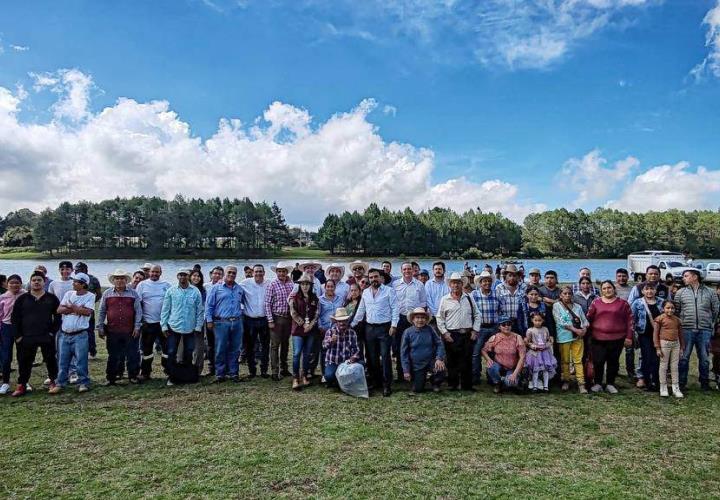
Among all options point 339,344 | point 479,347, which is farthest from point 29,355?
point 479,347

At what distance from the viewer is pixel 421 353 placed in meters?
6.86

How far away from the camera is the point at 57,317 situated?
692 centimetres

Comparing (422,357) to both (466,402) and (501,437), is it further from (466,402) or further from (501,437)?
(501,437)

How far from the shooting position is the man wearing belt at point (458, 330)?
6.88 meters

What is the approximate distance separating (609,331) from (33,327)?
8294 millimetres

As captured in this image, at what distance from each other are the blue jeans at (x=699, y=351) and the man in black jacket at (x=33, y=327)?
30.2ft

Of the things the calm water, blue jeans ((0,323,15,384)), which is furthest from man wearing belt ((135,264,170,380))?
the calm water

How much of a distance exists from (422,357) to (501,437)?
1937 mm

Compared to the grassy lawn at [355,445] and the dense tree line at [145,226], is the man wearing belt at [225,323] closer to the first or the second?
the grassy lawn at [355,445]

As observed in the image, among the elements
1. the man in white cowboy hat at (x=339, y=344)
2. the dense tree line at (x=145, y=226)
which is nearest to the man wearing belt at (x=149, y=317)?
the man in white cowboy hat at (x=339, y=344)

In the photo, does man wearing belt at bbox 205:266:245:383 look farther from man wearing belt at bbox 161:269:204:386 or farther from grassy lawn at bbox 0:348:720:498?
grassy lawn at bbox 0:348:720:498

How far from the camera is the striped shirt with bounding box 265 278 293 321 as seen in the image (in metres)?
7.52

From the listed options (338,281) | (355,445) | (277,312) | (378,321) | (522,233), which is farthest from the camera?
(522,233)

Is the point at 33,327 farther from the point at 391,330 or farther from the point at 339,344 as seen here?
the point at 391,330
